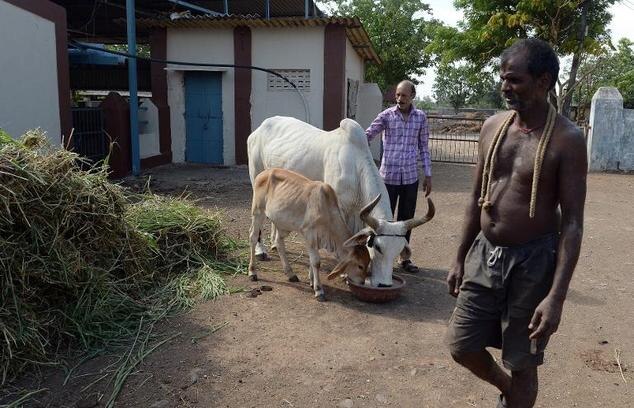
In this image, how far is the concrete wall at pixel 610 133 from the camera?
13000 millimetres

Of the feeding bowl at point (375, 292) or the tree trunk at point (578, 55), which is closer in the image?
the feeding bowl at point (375, 292)

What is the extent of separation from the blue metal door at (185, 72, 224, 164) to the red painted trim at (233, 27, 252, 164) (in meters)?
0.44

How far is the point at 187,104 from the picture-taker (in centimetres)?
1282

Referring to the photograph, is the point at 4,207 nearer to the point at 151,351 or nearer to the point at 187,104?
the point at 151,351

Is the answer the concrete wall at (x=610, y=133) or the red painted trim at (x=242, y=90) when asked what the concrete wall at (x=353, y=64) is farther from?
the concrete wall at (x=610, y=133)

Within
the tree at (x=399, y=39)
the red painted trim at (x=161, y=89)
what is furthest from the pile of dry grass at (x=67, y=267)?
the tree at (x=399, y=39)

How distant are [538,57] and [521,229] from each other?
2.40ft

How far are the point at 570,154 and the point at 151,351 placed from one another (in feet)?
9.56

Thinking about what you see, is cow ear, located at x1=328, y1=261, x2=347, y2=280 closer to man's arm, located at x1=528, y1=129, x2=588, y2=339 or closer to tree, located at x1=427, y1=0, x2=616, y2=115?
man's arm, located at x1=528, y1=129, x2=588, y2=339

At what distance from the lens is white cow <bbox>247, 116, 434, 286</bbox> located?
4633 millimetres

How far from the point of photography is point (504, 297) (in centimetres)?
246

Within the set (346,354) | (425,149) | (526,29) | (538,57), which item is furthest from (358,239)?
(526,29)

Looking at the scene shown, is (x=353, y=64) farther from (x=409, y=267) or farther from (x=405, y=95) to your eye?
(x=409, y=267)

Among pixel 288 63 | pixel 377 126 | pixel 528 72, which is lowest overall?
pixel 377 126
